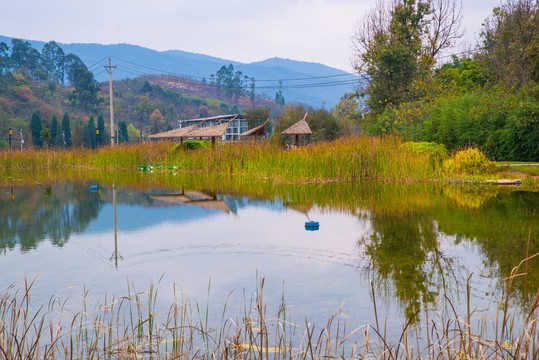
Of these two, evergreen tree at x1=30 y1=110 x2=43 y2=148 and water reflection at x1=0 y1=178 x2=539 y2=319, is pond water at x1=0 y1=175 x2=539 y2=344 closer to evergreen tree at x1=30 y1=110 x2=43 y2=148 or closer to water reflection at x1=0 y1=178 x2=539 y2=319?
water reflection at x1=0 y1=178 x2=539 y2=319

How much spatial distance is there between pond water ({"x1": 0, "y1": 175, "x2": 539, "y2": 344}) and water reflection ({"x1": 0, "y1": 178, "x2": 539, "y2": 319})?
0.07ft

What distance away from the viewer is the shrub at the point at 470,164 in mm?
13695

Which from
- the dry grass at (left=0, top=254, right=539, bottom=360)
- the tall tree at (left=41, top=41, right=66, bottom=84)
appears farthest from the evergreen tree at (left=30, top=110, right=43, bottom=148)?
the dry grass at (left=0, top=254, right=539, bottom=360)

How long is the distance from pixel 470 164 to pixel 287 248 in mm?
9595

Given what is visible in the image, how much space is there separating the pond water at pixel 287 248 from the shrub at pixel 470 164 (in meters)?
3.06

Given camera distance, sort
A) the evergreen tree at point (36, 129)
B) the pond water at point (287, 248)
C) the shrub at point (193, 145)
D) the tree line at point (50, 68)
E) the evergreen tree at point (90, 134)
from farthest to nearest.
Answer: the tree line at point (50, 68) → the evergreen tree at point (90, 134) → the evergreen tree at point (36, 129) → the shrub at point (193, 145) → the pond water at point (287, 248)

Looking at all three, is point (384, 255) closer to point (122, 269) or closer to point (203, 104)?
point (122, 269)

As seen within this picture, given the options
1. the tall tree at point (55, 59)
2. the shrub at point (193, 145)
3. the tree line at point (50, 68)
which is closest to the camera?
the shrub at point (193, 145)

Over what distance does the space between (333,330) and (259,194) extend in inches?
309

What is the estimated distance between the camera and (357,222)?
7.42 meters

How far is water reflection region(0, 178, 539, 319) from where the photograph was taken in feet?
15.4

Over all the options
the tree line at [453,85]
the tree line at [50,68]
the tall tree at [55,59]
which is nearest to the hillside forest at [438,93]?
the tree line at [453,85]

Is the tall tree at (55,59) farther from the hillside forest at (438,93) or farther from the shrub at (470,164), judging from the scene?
the shrub at (470,164)

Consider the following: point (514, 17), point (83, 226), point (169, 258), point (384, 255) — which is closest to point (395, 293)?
point (384, 255)
